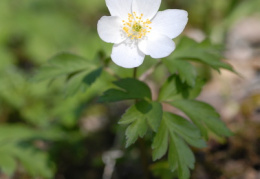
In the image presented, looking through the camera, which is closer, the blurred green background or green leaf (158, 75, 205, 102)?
green leaf (158, 75, 205, 102)

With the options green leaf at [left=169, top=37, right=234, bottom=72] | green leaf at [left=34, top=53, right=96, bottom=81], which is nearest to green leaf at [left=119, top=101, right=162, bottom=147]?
green leaf at [left=169, top=37, right=234, bottom=72]

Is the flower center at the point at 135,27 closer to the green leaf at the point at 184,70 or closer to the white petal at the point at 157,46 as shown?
the white petal at the point at 157,46

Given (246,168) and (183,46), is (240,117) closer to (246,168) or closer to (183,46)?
(246,168)

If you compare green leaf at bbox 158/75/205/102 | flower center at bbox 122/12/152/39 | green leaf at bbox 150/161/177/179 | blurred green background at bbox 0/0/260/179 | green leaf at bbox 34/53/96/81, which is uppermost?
flower center at bbox 122/12/152/39

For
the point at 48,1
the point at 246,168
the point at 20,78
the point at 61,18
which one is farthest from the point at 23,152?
the point at 48,1

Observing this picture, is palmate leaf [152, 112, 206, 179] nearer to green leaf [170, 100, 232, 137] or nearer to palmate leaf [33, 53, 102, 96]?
green leaf [170, 100, 232, 137]

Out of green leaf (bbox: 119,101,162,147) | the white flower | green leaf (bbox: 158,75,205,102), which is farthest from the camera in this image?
green leaf (bbox: 158,75,205,102)

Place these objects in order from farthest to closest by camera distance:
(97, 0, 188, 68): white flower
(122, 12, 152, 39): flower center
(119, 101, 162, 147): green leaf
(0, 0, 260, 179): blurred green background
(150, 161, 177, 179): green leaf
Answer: (0, 0, 260, 179): blurred green background → (150, 161, 177, 179): green leaf → (122, 12, 152, 39): flower center → (97, 0, 188, 68): white flower → (119, 101, 162, 147): green leaf
